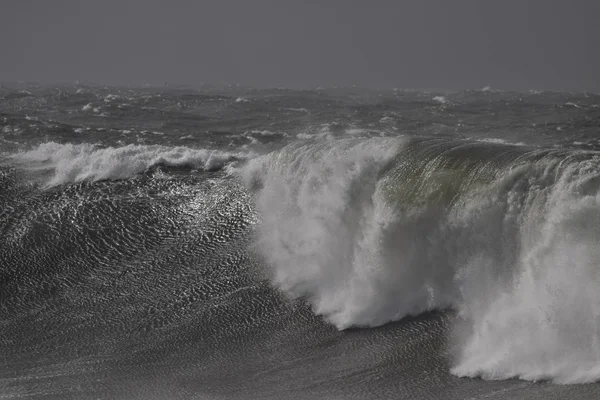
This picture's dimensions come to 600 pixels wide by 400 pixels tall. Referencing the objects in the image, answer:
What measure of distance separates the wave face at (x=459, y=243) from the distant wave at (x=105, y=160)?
139 inches

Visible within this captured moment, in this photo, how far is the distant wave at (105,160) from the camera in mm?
13609

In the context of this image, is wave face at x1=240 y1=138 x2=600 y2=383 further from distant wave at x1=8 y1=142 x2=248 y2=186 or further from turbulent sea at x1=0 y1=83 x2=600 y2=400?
distant wave at x1=8 y1=142 x2=248 y2=186

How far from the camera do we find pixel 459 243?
8.00 metres

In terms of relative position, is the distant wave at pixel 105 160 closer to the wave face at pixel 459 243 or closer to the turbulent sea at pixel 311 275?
the turbulent sea at pixel 311 275

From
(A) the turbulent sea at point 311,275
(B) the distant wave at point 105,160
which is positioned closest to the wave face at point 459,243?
(A) the turbulent sea at point 311,275

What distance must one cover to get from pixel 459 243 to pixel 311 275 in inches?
86.7

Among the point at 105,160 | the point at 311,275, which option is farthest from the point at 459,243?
the point at 105,160

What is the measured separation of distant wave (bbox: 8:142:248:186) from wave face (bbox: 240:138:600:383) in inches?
139

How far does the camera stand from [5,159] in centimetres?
1498

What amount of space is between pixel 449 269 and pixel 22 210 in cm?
794

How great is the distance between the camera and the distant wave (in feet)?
44.7

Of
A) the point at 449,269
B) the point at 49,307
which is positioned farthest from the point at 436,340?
the point at 49,307

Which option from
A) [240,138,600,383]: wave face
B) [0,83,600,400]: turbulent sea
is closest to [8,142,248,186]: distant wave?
[0,83,600,400]: turbulent sea

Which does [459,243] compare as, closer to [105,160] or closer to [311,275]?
[311,275]
